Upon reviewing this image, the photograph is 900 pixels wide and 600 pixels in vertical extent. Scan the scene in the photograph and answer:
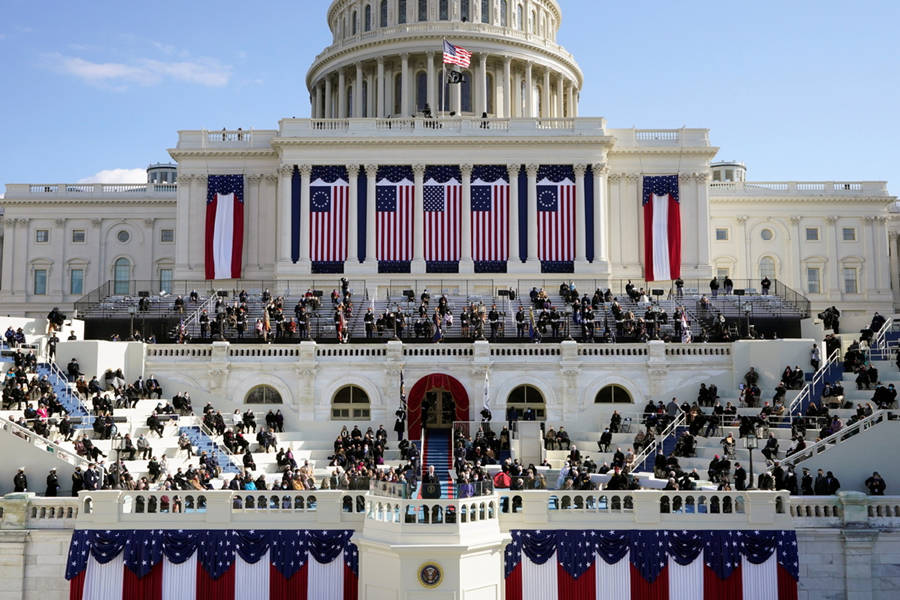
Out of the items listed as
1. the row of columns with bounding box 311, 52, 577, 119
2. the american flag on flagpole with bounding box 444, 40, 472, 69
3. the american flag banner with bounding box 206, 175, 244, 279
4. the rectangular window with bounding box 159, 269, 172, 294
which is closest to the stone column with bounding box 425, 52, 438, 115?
the row of columns with bounding box 311, 52, 577, 119

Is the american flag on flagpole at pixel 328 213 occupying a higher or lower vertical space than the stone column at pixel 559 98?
lower

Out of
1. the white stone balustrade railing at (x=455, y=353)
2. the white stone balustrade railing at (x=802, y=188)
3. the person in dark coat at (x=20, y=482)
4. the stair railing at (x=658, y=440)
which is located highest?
the white stone balustrade railing at (x=802, y=188)

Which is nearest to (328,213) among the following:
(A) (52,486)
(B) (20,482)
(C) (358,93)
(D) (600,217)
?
(D) (600,217)

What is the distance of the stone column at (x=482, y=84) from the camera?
282ft

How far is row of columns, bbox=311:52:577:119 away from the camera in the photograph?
283 feet

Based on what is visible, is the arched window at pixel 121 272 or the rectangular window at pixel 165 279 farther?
the arched window at pixel 121 272

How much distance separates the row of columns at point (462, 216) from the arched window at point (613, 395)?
20610 mm

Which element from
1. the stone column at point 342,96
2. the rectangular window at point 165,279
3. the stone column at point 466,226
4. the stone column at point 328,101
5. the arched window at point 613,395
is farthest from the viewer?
the stone column at point 328,101

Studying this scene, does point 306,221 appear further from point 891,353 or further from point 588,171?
point 891,353

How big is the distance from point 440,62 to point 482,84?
4.19 m

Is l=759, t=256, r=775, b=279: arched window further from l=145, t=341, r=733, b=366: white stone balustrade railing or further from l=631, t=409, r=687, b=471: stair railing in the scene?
l=631, t=409, r=687, b=471: stair railing

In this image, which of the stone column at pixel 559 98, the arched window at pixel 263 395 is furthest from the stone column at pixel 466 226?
the stone column at pixel 559 98

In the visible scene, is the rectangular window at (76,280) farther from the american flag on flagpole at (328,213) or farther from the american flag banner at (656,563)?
the american flag banner at (656,563)

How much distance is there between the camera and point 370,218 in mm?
69938
